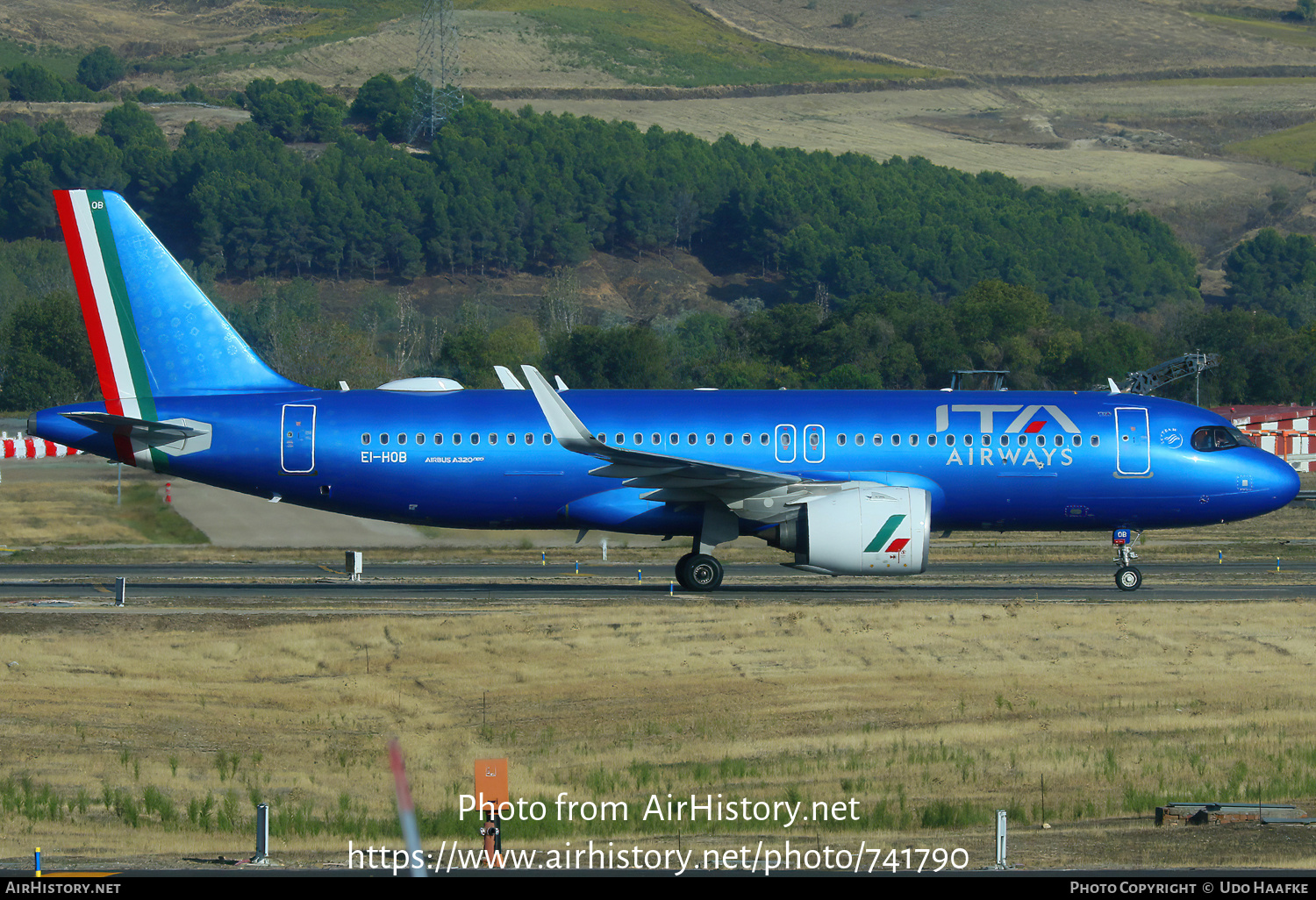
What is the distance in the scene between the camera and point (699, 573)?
34.2 metres

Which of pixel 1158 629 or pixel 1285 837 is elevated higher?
pixel 1158 629

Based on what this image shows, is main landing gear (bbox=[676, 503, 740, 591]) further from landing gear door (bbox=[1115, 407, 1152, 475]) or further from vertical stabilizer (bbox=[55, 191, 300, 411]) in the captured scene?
vertical stabilizer (bbox=[55, 191, 300, 411])

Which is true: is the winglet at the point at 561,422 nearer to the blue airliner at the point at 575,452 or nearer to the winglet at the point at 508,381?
the blue airliner at the point at 575,452

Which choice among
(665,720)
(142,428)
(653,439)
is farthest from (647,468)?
(142,428)

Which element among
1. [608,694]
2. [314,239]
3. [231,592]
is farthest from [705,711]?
[314,239]

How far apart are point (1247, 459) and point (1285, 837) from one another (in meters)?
18.0

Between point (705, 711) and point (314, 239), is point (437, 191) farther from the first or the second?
point (705, 711)

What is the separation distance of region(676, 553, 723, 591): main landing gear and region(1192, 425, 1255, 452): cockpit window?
11.6 metres

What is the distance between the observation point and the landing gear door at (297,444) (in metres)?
33.7

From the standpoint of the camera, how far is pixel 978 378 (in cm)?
8938

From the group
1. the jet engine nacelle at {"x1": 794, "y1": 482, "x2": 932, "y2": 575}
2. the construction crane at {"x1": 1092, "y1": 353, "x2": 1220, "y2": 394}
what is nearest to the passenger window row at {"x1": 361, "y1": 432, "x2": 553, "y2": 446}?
the jet engine nacelle at {"x1": 794, "y1": 482, "x2": 932, "y2": 575}

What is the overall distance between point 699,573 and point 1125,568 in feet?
34.0

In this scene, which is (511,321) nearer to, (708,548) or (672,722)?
(708,548)

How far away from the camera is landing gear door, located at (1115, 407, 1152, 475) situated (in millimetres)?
34969
